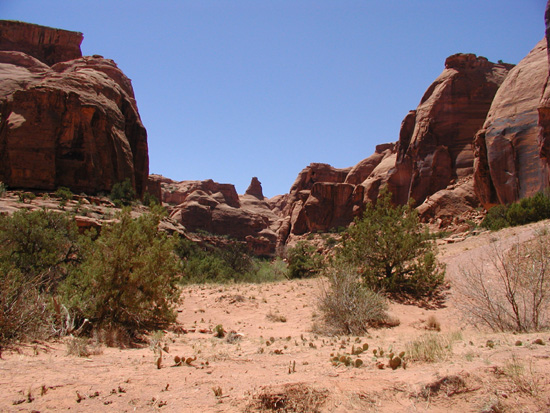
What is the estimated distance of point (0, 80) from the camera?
42656 millimetres

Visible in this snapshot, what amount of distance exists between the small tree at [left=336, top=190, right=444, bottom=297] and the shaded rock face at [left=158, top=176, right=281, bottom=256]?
A: 154 ft

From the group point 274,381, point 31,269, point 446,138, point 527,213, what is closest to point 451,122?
point 446,138

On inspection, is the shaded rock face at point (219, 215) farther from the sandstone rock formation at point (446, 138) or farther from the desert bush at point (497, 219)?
the desert bush at point (497, 219)

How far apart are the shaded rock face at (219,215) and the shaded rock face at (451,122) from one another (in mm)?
32816

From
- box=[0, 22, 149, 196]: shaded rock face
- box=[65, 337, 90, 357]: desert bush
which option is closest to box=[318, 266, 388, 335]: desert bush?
box=[65, 337, 90, 357]: desert bush

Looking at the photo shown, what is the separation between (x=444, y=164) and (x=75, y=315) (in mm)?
35721

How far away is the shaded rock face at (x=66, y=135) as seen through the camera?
31781 mm

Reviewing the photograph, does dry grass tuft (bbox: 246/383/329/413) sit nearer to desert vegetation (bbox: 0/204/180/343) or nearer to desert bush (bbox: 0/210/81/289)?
desert vegetation (bbox: 0/204/180/343)

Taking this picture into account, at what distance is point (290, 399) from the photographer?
3.90 meters

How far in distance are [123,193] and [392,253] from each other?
29.6 meters

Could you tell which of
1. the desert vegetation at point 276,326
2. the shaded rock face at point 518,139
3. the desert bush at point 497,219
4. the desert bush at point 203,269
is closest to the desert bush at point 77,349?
the desert vegetation at point 276,326

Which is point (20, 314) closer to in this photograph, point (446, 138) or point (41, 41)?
point (446, 138)

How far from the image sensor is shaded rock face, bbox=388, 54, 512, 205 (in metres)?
35.6

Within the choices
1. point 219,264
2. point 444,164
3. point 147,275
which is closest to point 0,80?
point 219,264
